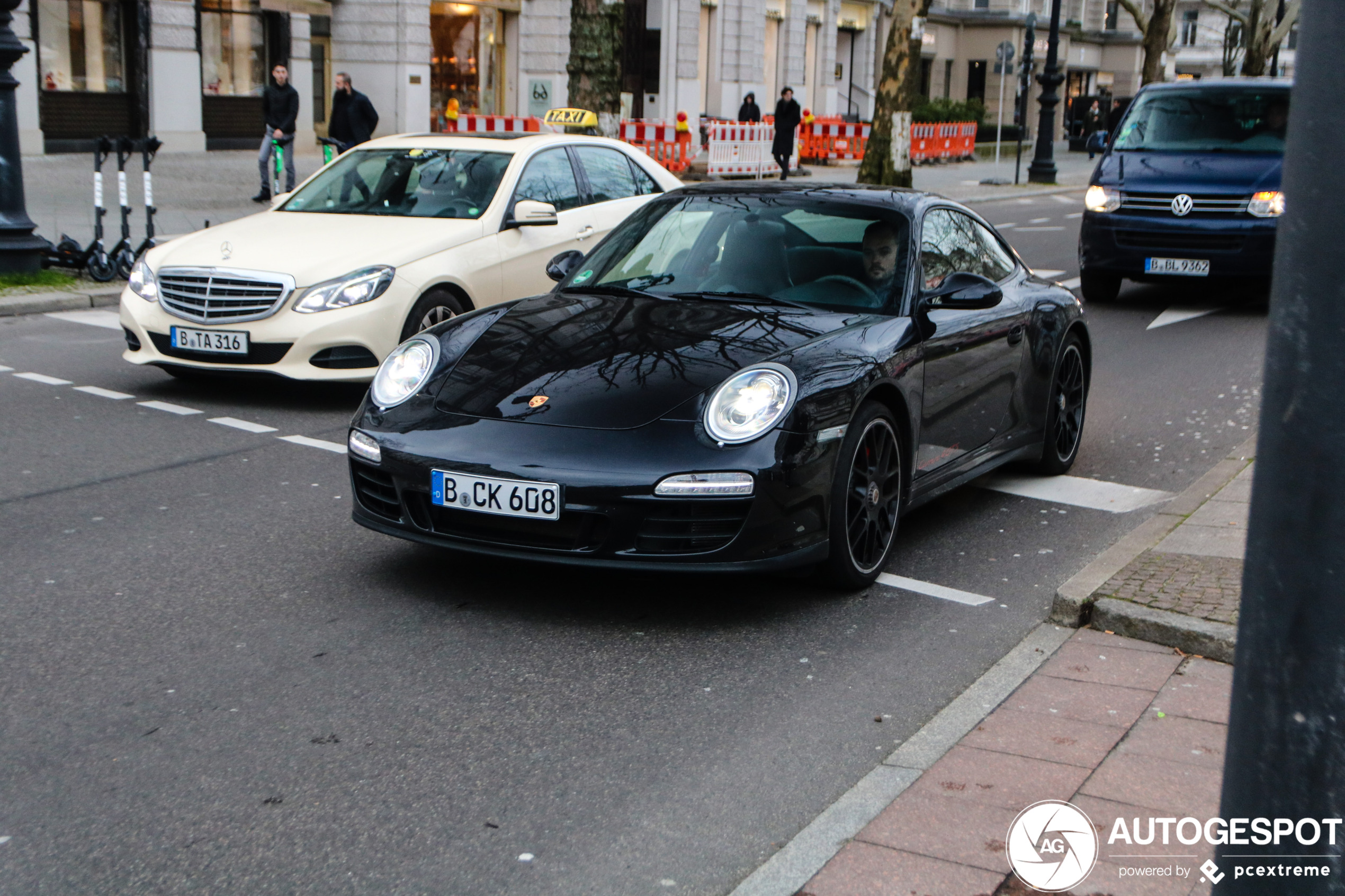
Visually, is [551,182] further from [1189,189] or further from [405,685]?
[1189,189]

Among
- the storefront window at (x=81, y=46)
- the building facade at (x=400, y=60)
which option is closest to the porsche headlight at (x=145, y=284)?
the building facade at (x=400, y=60)

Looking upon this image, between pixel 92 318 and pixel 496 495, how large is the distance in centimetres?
804

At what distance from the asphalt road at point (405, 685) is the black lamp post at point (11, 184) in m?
6.02

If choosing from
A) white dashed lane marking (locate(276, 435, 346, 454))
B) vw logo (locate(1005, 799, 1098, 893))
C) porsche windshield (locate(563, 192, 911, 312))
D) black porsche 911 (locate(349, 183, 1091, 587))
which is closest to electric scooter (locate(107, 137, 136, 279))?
white dashed lane marking (locate(276, 435, 346, 454))

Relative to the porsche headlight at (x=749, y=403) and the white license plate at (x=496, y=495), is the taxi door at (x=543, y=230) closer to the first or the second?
the porsche headlight at (x=749, y=403)

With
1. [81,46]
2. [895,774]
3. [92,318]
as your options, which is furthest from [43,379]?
[81,46]

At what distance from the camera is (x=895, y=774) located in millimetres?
3717

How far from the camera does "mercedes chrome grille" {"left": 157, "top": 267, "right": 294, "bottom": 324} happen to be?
27.0 feet

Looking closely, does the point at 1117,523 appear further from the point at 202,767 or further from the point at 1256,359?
the point at 1256,359

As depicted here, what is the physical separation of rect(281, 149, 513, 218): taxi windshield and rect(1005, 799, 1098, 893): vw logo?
6506 millimetres

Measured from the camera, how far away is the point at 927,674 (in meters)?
4.55

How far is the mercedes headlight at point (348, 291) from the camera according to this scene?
820 centimetres

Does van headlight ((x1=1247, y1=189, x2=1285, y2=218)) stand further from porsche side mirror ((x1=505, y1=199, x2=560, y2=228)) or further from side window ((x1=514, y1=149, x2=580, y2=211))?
porsche side mirror ((x1=505, y1=199, x2=560, y2=228))

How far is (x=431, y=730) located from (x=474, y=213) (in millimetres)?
5710
